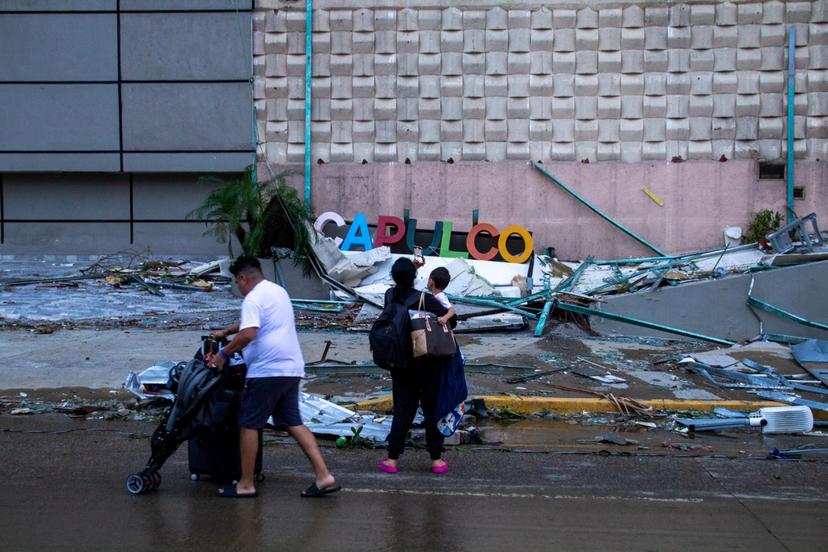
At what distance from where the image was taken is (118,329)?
13.0 meters

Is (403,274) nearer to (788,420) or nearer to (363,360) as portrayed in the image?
(788,420)

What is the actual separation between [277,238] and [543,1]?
6.92 m

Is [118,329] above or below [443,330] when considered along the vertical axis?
below

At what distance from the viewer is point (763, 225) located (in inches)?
651

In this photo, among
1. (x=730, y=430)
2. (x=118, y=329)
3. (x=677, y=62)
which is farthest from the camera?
(x=677, y=62)

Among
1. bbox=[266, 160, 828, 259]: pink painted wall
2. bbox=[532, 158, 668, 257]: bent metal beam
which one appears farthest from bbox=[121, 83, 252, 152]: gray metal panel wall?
bbox=[532, 158, 668, 257]: bent metal beam

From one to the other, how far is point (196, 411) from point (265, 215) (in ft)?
→ 29.6

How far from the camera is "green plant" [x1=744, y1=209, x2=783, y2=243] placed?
54.1 ft

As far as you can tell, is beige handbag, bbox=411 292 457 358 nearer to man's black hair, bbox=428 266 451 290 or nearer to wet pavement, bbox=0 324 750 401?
man's black hair, bbox=428 266 451 290

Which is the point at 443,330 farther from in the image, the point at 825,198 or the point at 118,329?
the point at 825,198

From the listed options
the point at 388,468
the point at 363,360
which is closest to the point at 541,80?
the point at 363,360

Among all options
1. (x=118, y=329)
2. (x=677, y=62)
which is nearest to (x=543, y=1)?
(x=677, y=62)

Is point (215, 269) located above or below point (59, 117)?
below

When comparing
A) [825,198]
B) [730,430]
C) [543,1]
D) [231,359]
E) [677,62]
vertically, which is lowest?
[730,430]
